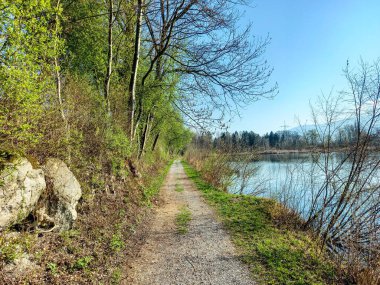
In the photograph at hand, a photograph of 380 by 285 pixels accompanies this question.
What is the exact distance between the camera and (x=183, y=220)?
737 cm

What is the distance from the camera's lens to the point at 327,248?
5625 millimetres

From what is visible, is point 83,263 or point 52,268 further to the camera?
point 83,263

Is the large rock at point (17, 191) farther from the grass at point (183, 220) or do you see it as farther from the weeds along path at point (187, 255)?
the grass at point (183, 220)

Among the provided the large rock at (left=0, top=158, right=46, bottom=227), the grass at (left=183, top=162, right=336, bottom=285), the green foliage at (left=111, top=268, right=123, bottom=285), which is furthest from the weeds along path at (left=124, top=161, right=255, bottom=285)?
the large rock at (left=0, top=158, right=46, bottom=227)

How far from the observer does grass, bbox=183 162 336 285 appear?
425cm

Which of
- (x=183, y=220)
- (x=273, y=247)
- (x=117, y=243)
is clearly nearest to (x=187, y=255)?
(x=117, y=243)

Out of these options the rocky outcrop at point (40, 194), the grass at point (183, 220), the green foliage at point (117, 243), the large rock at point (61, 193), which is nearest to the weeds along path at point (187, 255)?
the grass at point (183, 220)

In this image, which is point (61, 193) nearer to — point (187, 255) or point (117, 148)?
point (187, 255)

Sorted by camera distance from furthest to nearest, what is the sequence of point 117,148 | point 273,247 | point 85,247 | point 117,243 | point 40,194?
point 117,148 → point 273,247 → point 117,243 → point 85,247 → point 40,194

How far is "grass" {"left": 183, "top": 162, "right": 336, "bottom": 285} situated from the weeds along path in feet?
1.06

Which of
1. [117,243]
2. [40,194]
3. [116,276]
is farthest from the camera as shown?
[117,243]

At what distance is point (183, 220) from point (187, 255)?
7.72 ft

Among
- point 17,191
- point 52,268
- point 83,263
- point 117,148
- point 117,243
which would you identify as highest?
point 117,148

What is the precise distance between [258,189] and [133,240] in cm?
818
